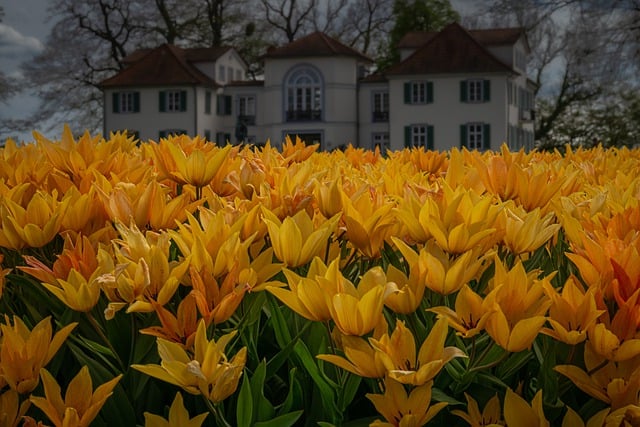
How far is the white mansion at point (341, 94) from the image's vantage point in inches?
1660

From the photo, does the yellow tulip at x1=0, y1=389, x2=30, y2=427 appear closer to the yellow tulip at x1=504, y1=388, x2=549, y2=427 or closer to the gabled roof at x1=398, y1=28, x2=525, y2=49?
the yellow tulip at x1=504, y1=388, x2=549, y2=427

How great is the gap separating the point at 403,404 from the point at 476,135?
41948mm

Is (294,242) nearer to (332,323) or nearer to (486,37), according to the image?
(332,323)

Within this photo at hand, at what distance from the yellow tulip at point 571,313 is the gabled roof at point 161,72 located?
4512 centimetres

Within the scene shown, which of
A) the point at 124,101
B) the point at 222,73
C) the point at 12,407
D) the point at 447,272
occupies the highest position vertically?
the point at 222,73

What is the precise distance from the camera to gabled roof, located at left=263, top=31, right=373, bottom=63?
148ft

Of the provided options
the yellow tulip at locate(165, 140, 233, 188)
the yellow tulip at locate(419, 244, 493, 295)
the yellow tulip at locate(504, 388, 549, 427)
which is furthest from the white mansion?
the yellow tulip at locate(504, 388, 549, 427)

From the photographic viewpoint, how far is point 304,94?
4575 cm

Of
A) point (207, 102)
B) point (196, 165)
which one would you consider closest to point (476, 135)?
point (207, 102)

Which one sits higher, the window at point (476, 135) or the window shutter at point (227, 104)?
the window shutter at point (227, 104)

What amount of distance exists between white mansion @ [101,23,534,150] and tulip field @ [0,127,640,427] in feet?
134

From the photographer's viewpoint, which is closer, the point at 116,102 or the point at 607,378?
the point at 607,378

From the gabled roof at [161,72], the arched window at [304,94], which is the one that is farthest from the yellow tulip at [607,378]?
the gabled roof at [161,72]

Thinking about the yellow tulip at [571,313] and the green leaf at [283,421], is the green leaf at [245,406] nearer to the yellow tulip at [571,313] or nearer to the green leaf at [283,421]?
the green leaf at [283,421]
